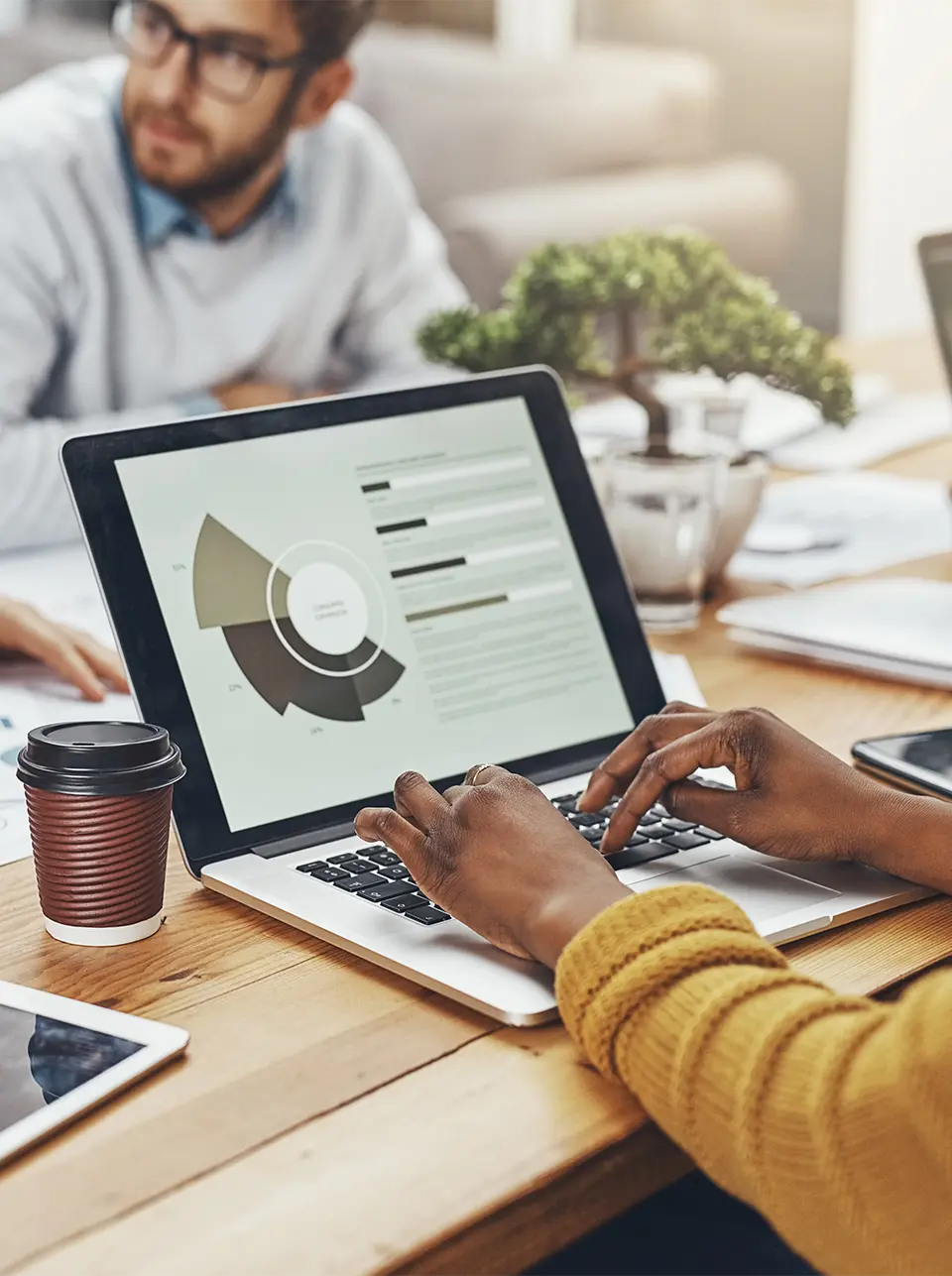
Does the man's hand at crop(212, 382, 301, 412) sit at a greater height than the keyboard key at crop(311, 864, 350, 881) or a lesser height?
greater

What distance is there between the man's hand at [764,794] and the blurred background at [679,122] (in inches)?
65.4

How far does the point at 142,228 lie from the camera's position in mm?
2109

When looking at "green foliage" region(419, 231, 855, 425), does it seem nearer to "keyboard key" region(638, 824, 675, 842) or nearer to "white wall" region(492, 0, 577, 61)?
"keyboard key" region(638, 824, 675, 842)

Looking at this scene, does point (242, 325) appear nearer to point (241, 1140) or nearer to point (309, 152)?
point (309, 152)

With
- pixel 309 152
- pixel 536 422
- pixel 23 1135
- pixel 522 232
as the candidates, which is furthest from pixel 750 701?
pixel 522 232

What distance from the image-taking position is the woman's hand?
43.1 inches

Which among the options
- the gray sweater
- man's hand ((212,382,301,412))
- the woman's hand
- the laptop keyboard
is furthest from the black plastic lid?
man's hand ((212,382,301,412))

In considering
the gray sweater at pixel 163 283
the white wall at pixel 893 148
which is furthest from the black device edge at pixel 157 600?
the white wall at pixel 893 148

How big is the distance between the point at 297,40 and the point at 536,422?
143 cm

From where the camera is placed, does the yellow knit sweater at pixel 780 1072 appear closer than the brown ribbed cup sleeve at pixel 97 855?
Yes

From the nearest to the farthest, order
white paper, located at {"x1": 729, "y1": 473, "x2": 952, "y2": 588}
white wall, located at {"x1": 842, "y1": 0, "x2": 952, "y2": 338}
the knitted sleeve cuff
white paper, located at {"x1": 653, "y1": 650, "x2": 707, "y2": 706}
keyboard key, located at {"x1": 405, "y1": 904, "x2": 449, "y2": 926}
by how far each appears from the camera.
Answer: the knitted sleeve cuff → keyboard key, located at {"x1": 405, "y1": 904, "x2": 449, "y2": 926} → white paper, located at {"x1": 653, "y1": 650, "x2": 707, "y2": 706} → white paper, located at {"x1": 729, "y1": 473, "x2": 952, "y2": 588} → white wall, located at {"x1": 842, "y1": 0, "x2": 952, "y2": 338}

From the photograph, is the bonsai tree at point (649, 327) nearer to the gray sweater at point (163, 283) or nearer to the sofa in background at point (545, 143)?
the gray sweater at point (163, 283)

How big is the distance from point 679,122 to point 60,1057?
3046mm

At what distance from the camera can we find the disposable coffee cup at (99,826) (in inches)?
27.8
